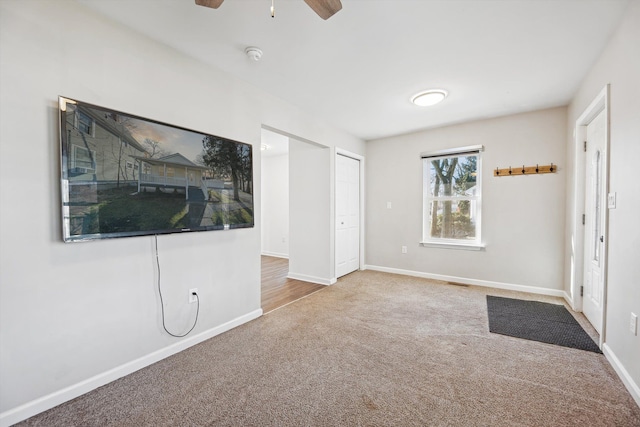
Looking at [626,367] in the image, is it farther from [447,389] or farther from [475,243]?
[475,243]

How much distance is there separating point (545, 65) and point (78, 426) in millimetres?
4272

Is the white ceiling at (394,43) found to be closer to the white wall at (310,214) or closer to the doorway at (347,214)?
the white wall at (310,214)

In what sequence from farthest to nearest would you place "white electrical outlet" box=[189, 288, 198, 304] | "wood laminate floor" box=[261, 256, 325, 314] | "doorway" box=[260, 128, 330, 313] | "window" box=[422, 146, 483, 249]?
1. "window" box=[422, 146, 483, 249]
2. "doorway" box=[260, 128, 330, 313]
3. "wood laminate floor" box=[261, 256, 325, 314]
4. "white electrical outlet" box=[189, 288, 198, 304]

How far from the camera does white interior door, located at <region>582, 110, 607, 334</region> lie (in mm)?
2533

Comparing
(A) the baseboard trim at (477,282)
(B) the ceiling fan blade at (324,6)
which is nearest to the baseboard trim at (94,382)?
(B) the ceiling fan blade at (324,6)

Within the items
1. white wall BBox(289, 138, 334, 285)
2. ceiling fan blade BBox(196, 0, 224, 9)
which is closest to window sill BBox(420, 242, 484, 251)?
white wall BBox(289, 138, 334, 285)

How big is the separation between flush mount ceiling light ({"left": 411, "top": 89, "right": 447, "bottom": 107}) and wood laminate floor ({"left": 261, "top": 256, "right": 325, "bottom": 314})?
2740 mm

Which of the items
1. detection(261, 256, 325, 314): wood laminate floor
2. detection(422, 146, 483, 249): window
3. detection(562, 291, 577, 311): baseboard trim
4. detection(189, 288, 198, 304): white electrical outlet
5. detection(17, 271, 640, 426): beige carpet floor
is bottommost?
detection(17, 271, 640, 426): beige carpet floor

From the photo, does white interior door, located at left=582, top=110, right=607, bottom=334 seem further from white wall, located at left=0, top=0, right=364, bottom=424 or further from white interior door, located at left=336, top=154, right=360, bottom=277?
white wall, located at left=0, top=0, right=364, bottom=424

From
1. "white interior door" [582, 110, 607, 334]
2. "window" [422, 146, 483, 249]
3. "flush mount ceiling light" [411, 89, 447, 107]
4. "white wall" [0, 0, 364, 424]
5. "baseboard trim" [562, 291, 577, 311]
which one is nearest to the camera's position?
"white wall" [0, 0, 364, 424]

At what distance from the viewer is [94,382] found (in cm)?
178

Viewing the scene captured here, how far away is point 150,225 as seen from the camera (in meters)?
1.99

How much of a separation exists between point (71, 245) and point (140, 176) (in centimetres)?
58

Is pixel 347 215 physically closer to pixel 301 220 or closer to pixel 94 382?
pixel 301 220
